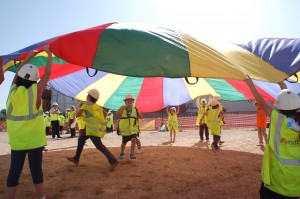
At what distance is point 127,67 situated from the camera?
376cm

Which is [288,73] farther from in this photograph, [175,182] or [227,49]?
[175,182]

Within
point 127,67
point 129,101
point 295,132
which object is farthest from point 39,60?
point 295,132

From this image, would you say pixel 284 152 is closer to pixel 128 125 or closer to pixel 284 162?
pixel 284 162

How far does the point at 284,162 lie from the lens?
7.42 ft

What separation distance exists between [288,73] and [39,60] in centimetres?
421

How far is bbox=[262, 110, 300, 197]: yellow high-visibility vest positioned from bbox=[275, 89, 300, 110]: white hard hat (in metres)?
0.07

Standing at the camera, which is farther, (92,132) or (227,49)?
(92,132)

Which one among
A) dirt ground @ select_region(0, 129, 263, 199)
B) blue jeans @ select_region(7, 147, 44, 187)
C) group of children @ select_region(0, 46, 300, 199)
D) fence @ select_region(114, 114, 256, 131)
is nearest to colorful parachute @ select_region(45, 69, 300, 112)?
dirt ground @ select_region(0, 129, 263, 199)

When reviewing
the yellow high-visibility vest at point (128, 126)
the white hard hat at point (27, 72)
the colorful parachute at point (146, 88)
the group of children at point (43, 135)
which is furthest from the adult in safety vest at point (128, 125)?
the white hard hat at point (27, 72)

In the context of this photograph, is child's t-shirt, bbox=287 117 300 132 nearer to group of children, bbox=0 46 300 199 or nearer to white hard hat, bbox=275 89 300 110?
group of children, bbox=0 46 300 199

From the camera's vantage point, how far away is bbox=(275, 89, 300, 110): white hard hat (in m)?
2.28

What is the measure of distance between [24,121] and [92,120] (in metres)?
2.25

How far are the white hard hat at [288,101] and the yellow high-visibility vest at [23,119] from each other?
2.28 meters

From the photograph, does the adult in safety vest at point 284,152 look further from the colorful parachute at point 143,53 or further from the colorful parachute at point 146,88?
the colorful parachute at point 146,88
